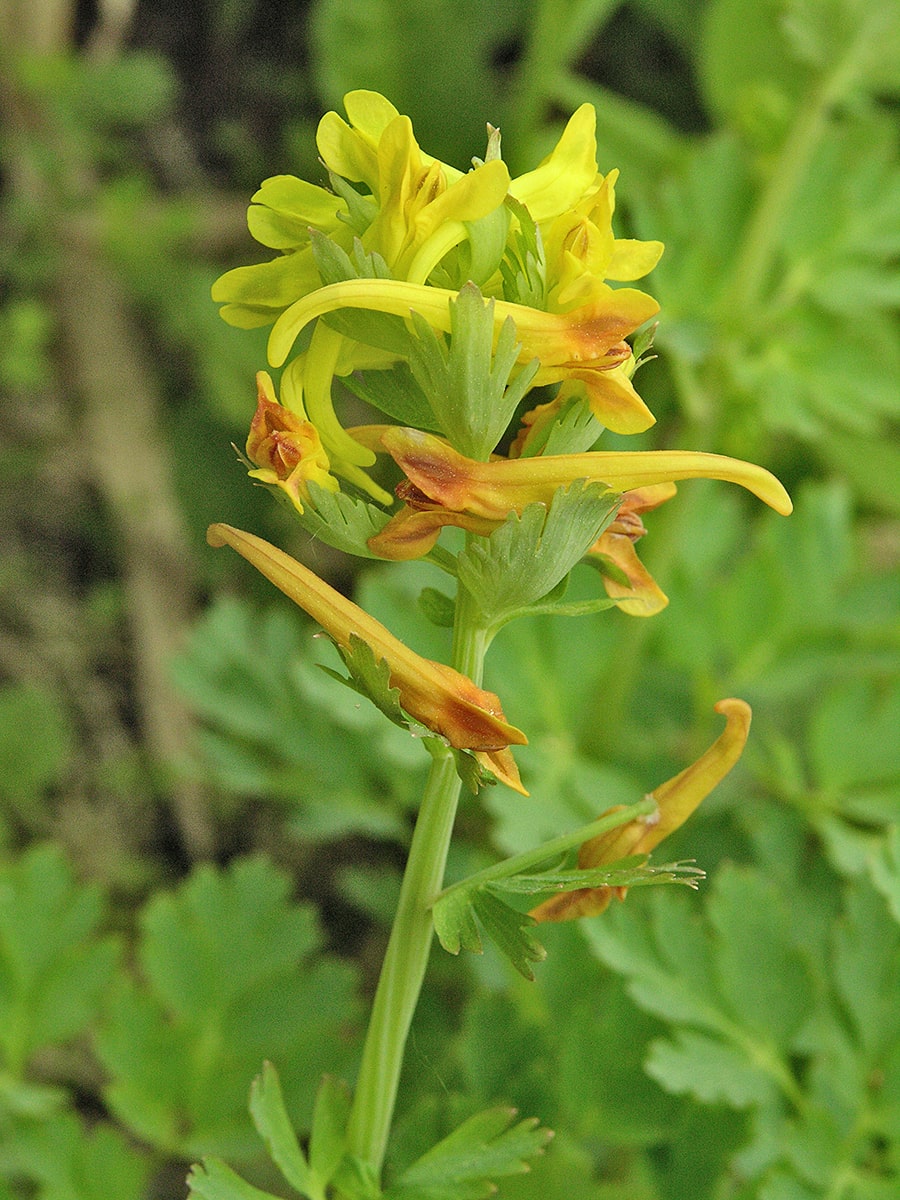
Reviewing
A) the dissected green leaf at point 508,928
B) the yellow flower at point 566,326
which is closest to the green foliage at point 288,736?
the dissected green leaf at point 508,928

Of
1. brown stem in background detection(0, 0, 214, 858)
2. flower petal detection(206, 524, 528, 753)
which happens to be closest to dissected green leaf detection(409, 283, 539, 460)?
flower petal detection(206, 524, 528, 753)

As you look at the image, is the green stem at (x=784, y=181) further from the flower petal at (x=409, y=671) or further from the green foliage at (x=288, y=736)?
the flower petal at (x=409, y=671)

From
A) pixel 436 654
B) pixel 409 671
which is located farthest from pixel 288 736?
pixel 409 671

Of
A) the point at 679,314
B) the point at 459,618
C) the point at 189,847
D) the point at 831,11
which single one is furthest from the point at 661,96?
the point at 459,618

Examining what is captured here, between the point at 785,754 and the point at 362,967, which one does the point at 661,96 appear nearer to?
the point at 785,754

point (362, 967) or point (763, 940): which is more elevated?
point (763, 940)
